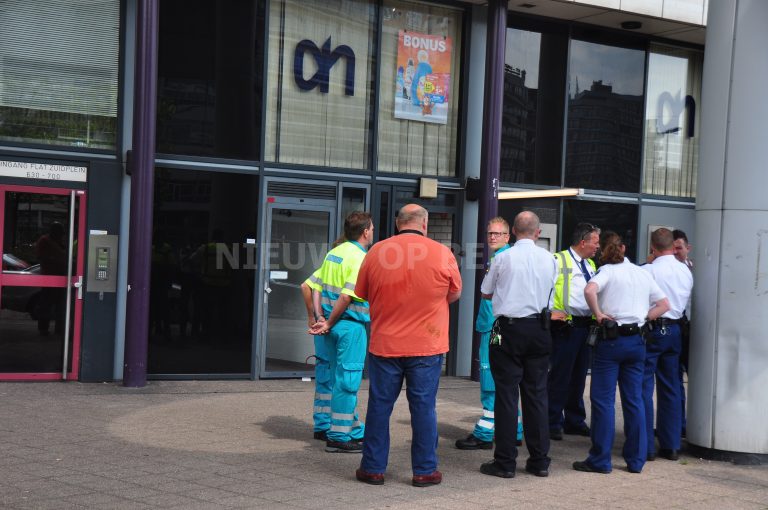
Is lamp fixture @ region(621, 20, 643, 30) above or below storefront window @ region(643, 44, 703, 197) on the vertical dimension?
above

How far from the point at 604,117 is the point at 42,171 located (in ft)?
24.6

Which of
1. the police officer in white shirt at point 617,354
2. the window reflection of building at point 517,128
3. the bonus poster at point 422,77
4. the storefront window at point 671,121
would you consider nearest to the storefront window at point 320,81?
the bonus poster at point 422,77

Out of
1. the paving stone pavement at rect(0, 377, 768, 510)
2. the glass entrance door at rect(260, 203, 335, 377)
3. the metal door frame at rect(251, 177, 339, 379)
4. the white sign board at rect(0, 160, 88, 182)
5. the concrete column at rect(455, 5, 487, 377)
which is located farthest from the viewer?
the concrete column at rect(455, 5, 487, 377)

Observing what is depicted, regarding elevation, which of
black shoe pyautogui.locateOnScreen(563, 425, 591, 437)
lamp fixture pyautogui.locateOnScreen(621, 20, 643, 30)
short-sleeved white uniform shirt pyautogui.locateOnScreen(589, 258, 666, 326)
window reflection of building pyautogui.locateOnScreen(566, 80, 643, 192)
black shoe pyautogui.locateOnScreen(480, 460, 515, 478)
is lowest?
black shoe pyautogui.locateOnScreen(563, 425, 591, 437)

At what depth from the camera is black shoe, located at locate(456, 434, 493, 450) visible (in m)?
7.96

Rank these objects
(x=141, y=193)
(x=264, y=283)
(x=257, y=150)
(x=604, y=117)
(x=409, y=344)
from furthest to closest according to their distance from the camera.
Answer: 1. (x=604, y=117)
2. (x=264, y=283)
3. (x=257, y=150)
4. (x=141, y=193)
5. (x=409, y=344)

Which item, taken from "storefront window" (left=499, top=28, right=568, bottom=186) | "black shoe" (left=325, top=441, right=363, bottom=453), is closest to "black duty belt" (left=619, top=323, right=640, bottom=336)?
"black shoe" (left=325, top=441, right=363, bottom=453)

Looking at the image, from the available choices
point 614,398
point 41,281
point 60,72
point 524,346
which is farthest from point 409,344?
point 60,72

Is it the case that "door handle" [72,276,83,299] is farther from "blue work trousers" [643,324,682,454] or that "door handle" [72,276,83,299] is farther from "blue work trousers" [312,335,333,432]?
"blue work trousers" [643,324,682,454]

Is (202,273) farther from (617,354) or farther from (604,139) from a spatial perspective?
(604,139)

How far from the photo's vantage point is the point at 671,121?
14.5 meters

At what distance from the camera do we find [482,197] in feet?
40.1

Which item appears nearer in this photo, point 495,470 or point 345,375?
point 495,470

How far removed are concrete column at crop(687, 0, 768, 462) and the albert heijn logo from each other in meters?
5.18
